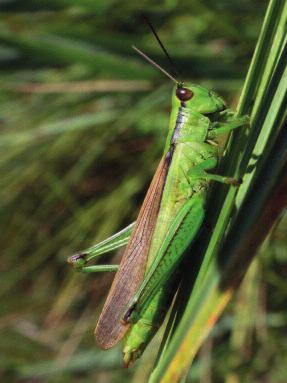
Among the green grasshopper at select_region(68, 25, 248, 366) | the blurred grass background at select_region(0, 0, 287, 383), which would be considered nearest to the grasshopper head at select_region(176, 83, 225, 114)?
the green grasshopper at select_region(68, 25, 248, 366)

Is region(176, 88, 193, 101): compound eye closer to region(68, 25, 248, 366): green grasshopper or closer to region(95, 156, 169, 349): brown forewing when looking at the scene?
region(68, 25, 248, 366): green grasshopper

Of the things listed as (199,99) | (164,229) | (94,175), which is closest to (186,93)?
(199,99)

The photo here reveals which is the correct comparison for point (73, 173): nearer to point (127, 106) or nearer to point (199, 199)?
point (127, 106)

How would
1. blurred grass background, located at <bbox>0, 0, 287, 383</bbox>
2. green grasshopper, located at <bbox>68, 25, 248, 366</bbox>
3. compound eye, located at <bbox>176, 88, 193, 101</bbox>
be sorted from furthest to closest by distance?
blurred grass background, located at <bbox>0, 0, 287, 383</bbox>
compound eye, located at <bbox>176, 88, 193, 101</bbox>
green grasshopper, located at <bbox>68, 25, 248, 366</bbox>

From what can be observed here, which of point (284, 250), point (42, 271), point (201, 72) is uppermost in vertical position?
point (201, 72)

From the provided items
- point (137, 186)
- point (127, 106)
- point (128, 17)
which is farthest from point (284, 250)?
point (128, 17)

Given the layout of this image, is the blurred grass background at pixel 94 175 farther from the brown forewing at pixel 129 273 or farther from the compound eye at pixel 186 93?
the brown forewing at pixel 129 273

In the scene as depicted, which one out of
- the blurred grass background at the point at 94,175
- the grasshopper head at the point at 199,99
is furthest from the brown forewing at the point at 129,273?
the blurred grass background at the point at 94,175
